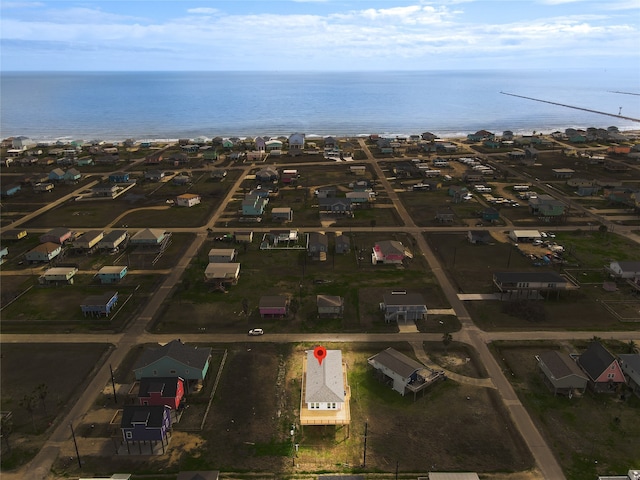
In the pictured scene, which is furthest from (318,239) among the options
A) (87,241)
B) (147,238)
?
(87,241)

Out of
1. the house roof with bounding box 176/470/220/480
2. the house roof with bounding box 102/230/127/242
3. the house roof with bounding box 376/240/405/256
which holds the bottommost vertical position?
the house roof with bounding box 176/470/220/480

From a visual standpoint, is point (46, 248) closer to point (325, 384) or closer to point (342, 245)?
point (342, 245)

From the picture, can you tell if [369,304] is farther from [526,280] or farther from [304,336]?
[526,280]

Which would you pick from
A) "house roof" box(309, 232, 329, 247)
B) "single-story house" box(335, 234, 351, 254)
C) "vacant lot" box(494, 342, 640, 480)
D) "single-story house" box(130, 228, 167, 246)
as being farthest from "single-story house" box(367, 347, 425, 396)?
"single-story house" box(130, 228, 167, 246)

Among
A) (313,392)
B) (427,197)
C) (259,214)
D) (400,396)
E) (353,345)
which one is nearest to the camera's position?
(313,392)

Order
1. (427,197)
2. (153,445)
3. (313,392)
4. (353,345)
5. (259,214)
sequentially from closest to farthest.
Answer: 1. (153,445)
2. (313,392)
3. (353,345)
4. (259,214)
5. (427,197)

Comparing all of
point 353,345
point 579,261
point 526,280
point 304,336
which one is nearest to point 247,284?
point 304,336

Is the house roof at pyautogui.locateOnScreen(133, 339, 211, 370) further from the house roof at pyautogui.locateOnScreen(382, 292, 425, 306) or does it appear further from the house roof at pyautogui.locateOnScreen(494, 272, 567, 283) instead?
the house roof at pyautogui.locateOnScreen(494, 272, 567, 283)
